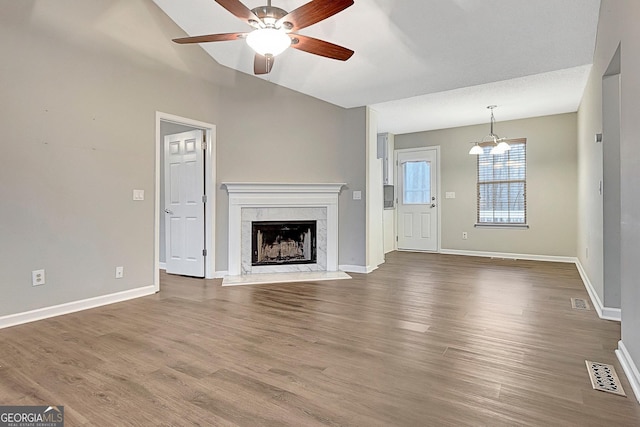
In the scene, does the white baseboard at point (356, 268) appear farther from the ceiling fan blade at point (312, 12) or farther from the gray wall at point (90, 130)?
the ceiling fan blade at point (312, 12)

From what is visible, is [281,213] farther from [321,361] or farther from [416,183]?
[416,183]

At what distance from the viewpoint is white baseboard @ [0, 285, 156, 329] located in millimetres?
2899

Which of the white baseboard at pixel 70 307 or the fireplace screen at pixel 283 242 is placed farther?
the fireplace screen at pixel 283 242

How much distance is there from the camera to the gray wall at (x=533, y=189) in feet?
19.6

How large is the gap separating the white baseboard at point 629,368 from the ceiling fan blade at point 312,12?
2.67 meters

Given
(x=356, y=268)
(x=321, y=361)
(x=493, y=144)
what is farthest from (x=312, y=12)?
(x=493, y=144)

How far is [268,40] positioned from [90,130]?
7.14 ft

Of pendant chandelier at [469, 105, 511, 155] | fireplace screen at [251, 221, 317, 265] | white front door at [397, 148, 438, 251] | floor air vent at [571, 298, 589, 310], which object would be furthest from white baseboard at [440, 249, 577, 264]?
fireplace screen at [251, 221, 317, 265]

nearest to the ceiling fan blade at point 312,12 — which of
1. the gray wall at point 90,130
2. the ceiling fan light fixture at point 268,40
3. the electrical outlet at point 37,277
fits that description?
the ceiling fan light fixture at point 268,40

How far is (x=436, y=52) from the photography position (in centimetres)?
366

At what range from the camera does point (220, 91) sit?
4676 millimetres

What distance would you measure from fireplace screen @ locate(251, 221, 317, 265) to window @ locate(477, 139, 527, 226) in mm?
3642

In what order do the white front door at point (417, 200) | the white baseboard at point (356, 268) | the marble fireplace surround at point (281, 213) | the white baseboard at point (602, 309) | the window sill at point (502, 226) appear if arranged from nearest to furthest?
the white baseboard at point (602, 309) → the marble fireplace surround at point (281, 213) → the white baseboard at point (356, 268) → the window sill at point (502, 226) → the white front door at point (417, 200)

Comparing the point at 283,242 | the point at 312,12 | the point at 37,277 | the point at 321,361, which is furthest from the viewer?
the point at 283,242
